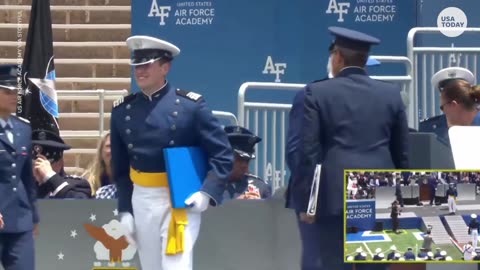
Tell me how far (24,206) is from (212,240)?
131 centimetres

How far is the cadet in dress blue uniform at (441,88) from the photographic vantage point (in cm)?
773

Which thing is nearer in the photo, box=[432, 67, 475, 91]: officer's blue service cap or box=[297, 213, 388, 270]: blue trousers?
box=[297, 213, 388, 270]: blue trousers

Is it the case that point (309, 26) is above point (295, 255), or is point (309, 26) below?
above

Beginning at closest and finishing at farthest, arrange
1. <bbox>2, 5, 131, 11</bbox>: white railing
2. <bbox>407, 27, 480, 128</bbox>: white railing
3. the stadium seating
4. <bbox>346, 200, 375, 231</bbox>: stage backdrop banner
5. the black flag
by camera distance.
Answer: <bbox>346, 200, 375, 231</bbox>: stage backdrop banner < <bbox>407, 27, 480, 128</bbox>: white railing < the black flag < the stadium seating < <bbox>2, 5, 131, 11</bbox>: white railing

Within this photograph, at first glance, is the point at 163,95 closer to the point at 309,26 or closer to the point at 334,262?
the point at 334,262

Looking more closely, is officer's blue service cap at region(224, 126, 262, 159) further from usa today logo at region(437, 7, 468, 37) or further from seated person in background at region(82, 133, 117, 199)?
usa today logo at region(437, 7, 468, 37)

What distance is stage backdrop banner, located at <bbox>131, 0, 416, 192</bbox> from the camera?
11117 millimetres

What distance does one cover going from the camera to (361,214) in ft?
19.9

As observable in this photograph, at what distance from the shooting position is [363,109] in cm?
627

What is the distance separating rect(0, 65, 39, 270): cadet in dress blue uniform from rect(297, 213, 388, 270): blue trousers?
74.7 inches

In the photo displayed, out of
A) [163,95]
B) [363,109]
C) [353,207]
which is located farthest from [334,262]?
[163,95]

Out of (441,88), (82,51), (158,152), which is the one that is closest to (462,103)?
(441,88)

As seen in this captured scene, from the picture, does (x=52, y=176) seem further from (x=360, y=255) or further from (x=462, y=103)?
(x=360, y=255)

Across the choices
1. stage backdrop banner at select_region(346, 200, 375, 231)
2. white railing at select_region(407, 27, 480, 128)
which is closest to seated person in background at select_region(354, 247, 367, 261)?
stage backdrop banner at select_region(346, 200, 375, 231)
